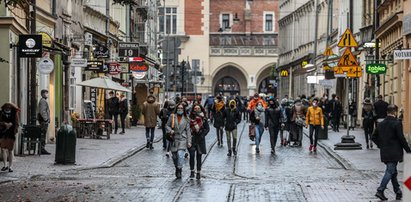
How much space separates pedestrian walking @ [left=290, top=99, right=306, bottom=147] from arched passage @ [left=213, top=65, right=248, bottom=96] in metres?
74.5

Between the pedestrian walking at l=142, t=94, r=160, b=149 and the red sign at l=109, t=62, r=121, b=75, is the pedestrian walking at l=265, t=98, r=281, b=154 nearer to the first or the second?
the pedestrian walking at l=142, t=94, r=160, b=149

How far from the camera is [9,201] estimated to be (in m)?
17.8

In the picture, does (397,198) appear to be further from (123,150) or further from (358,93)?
A: (358,93)

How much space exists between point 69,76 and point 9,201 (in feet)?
84.2

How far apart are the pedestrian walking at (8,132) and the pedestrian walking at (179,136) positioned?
391 cm

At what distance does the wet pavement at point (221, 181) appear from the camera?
1891 cm

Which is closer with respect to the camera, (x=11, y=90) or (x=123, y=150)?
(x=11, y=90)

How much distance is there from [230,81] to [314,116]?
80.3 metres

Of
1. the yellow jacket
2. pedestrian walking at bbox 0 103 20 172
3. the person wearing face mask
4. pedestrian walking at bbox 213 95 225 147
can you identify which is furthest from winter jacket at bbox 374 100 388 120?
pedestrian walking at bbox 0 103 20 172

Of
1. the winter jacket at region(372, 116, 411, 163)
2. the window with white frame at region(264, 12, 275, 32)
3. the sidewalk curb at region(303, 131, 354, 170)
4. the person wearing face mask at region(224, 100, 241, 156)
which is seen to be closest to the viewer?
the winter jacket at region(372, 116, 411, 163)

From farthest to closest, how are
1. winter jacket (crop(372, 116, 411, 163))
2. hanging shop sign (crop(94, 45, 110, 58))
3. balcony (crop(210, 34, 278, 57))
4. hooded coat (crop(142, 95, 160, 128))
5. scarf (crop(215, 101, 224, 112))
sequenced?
1. balcony (crop(210, 34, 278, 57))
2. hanging shop sign (crop(94, 45, 110, 58))
3. scarf (crop(215, 101, 224, 112))
4. hooded coat (crop(142, 95, 160, 128))
5. winter jacket (crop(372, 116, 411, 163))

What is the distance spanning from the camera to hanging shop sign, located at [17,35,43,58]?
93.8 feet

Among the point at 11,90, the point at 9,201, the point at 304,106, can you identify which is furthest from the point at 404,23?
the point at 9,201

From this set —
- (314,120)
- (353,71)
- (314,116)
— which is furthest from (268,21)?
(353,71)
